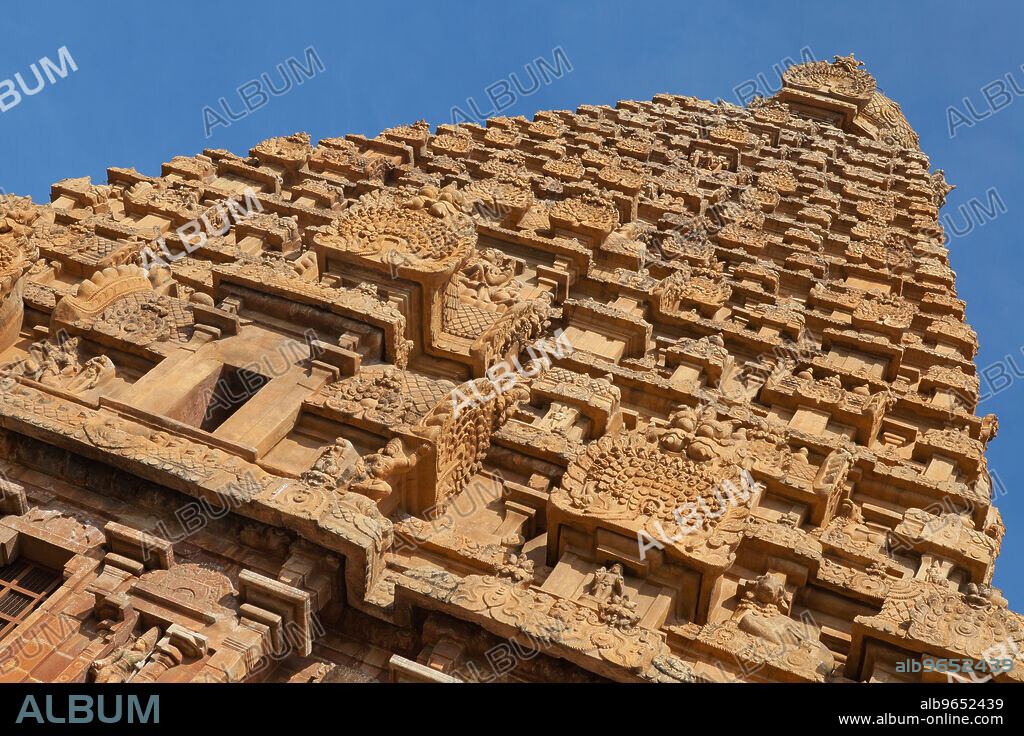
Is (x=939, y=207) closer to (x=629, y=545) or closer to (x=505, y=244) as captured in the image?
(x=505, y=244)

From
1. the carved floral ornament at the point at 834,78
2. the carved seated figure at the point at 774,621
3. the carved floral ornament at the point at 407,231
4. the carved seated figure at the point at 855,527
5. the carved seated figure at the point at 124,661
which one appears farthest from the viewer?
the carved floral ornament at the point at 834,78

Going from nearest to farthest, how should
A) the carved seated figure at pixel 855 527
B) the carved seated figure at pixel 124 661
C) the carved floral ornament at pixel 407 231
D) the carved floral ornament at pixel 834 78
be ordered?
the carved seated figure at pixel 124 661 < the carved seated figure at pixel 855 527 < the carved floral ornament at pixel 407 231 < the carved floral ornament at pixel 834 78

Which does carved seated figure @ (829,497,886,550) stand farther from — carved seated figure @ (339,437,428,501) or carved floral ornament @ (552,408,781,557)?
carved seated figure @ (339,437,428,501)

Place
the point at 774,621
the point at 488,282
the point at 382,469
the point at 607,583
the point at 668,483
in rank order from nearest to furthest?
the point at 607,583 → the point at 774,621 → the point at 382,469 → the point at 668,483 → the point at 488,282

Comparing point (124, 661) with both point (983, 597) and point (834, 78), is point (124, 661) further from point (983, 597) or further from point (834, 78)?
point (834, 78)

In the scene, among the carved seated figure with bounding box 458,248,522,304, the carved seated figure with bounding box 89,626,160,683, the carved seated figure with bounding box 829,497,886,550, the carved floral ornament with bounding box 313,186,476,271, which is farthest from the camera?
the carved seated figure with bounding box 458,248,522,304

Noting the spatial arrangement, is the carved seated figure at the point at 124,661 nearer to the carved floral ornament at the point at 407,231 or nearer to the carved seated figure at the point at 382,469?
the carved seated figure at the point at 382,469

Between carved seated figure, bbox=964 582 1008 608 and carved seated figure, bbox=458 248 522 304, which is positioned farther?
carved seated figure, bbox=458 248 522 304

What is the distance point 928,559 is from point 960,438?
372 cm

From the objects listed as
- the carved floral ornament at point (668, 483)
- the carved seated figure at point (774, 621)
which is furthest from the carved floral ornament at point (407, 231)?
the carved seated figure at point (774, 621)

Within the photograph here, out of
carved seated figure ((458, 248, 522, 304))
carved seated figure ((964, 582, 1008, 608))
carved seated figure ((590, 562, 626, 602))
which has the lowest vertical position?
carved seated figure ((964, 582, 1008, 608))

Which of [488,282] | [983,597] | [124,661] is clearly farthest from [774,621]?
[488,282]

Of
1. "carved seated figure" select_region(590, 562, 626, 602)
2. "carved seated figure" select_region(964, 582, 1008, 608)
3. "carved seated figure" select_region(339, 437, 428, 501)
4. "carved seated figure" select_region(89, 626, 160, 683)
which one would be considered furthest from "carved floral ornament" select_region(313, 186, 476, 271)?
"carved seated figure" select_region(964, 582, 1008, 608)

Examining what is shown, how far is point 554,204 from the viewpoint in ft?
78.5
